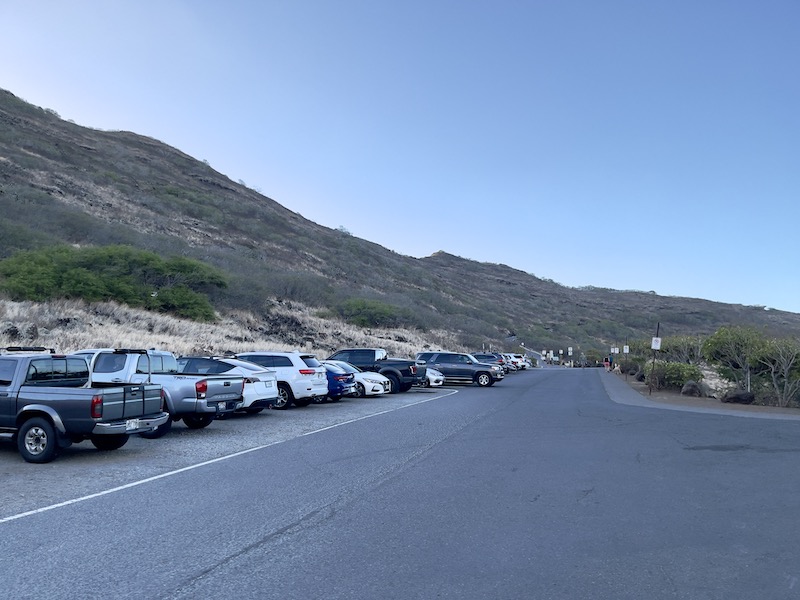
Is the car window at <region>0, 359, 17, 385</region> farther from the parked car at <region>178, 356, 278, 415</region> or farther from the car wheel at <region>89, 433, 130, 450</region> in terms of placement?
the parked car at <region>178, 356, 278, 415</region>

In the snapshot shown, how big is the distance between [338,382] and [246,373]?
6138 millimetres

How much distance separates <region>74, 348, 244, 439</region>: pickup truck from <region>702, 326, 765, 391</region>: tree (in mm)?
21480

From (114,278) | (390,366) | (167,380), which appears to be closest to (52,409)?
(167,380)

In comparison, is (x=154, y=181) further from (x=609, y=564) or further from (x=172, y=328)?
(x=609, y=564)

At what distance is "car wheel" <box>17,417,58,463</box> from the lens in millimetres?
10945

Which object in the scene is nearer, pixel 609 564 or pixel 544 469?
pixel 609 564

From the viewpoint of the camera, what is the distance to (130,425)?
11539mm

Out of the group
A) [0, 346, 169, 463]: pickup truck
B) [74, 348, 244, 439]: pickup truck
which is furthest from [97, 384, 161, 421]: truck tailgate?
[74, 348, 244, 439]: pickup truck

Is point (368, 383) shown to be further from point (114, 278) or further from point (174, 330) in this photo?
point (114, 278)

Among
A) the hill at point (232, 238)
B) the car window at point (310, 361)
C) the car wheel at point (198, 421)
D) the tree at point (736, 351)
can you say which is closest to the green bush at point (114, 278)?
the hill at point (232, 238)

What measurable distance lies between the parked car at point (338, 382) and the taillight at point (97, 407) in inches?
502

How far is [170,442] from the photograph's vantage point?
1381 centimetres

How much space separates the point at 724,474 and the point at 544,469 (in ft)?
Answer: 8.66

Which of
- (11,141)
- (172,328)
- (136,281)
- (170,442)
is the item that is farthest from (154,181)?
(170,442)
